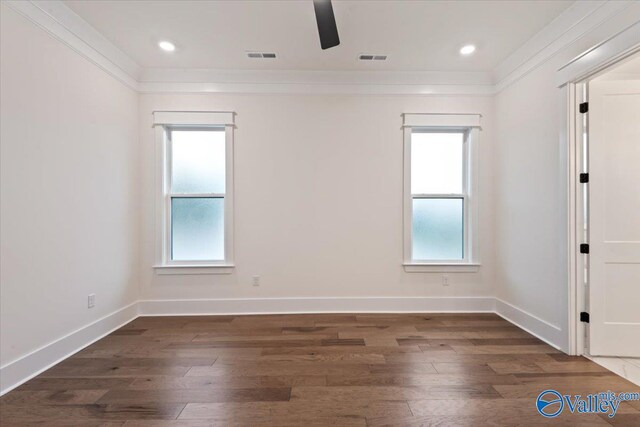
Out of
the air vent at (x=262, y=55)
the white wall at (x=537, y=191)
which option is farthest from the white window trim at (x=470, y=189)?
the air vent at (x=262, y=55)

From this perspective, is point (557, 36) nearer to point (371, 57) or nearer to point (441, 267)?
point (371, 57)

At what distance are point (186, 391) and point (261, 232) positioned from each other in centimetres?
184

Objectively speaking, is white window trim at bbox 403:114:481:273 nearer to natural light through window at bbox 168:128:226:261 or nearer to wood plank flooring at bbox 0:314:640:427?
wood plank flooring at bbox 0:314:640:427

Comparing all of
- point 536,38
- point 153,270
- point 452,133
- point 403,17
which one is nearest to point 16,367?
point 153,270

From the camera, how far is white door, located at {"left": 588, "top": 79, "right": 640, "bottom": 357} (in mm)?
2377

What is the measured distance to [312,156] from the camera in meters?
3.58

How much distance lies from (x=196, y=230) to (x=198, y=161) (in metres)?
0.84

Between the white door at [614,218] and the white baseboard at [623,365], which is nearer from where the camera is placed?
the white baseboard at [623,365]

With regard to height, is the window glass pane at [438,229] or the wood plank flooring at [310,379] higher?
the window glass pane at [438,229]

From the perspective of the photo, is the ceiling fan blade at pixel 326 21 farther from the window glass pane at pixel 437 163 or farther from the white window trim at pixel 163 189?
the window glass pane at pixel 437 163

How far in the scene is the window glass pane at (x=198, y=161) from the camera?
11.9ft

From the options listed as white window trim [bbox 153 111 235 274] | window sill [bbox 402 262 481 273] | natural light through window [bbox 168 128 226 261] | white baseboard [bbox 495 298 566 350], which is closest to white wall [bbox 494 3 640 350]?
white baseboard [bbox 495 298 566 350]

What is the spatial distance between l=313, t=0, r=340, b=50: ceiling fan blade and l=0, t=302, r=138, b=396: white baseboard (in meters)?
3.01

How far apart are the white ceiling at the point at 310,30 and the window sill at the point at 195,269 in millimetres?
2307
